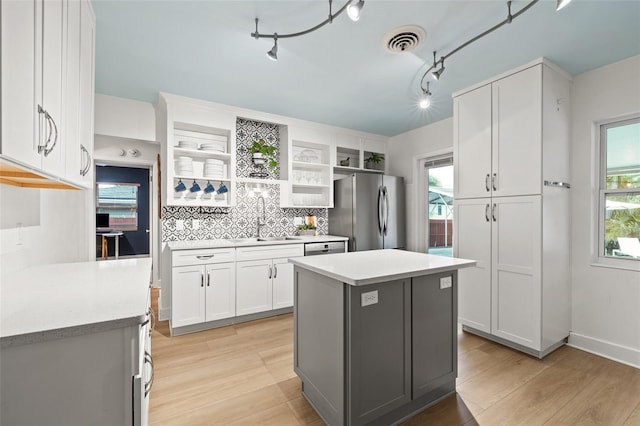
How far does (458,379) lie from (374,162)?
142 inches

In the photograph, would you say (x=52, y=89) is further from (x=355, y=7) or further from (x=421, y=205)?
(x=421, y=205)

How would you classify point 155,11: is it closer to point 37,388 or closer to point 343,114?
point 37,388

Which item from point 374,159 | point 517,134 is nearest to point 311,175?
point 374,159

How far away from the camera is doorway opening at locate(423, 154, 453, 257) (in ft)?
15.0

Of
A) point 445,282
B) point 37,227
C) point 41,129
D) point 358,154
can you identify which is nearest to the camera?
point 41,129

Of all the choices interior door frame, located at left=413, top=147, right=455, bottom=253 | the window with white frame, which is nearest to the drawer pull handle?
interior door frame, located at left=413, top=147, right=455, bottom=253

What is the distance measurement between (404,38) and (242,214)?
2849 mm

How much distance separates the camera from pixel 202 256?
3.16 meters

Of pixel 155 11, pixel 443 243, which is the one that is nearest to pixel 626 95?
pixel 443 243

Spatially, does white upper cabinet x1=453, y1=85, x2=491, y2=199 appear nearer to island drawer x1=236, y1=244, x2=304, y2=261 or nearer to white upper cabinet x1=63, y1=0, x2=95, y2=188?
island drawer x1=236, y1=244, x2=304, y2=261

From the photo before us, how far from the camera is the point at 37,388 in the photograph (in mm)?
861

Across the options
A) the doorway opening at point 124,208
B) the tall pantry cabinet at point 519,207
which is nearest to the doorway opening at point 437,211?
the tall pantry cabinet at point 519,207

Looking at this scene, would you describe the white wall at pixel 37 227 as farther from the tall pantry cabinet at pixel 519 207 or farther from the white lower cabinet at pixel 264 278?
the tall pantry cabinet at pixel 519 207

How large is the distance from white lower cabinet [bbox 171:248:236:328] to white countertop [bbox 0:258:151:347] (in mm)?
1403
